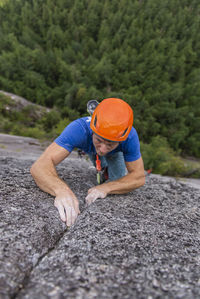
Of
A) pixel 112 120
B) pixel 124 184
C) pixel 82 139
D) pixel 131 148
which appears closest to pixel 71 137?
pixel 82 139

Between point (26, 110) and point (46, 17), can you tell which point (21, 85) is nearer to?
point (26, 110)

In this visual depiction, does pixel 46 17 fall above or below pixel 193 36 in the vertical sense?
above

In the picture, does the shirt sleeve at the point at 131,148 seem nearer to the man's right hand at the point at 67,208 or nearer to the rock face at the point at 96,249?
the rock face at the point at 96,249

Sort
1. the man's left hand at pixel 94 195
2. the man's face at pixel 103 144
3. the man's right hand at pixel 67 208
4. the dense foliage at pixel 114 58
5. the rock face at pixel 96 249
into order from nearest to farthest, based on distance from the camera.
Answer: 1. the rock face at pixel 96 249
2. the man's right hand at pixel 67 208
3. the man's face at pixel 103 144
4. the man's left hand at pixel 94 195
5. the dense foliage at pixel 114 58

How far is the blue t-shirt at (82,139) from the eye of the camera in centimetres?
257

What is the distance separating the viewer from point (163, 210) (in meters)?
2.78

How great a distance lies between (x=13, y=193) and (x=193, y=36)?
74.8 m

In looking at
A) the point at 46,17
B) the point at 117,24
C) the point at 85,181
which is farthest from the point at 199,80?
the point at 85,181

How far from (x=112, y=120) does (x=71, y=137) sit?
0.69 meters

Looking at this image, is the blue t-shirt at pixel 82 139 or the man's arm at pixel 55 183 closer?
the man's arm at pixel 55 183

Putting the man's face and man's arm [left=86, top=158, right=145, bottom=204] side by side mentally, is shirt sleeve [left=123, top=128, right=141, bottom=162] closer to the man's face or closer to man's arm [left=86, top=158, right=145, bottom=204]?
man's arm [left=86, top=158, right=145, bottom=204]

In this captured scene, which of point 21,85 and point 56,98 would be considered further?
point 56,98

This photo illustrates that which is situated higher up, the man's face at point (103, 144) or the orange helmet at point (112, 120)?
the orange helmet at point (112, 120)

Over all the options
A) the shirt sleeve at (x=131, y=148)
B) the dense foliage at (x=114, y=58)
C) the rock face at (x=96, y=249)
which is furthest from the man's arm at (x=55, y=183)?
the dense foliage at (x=114, y=58)
